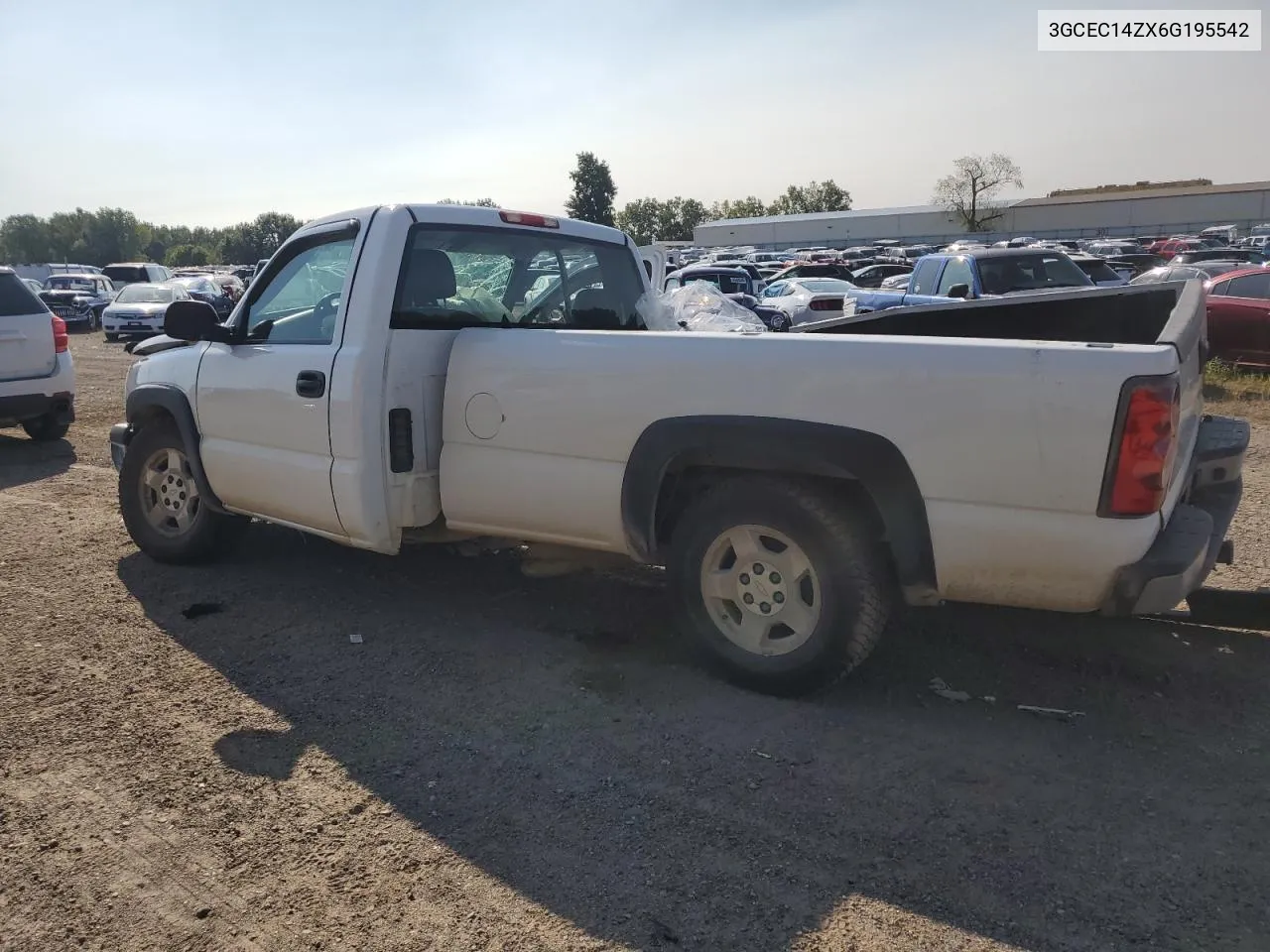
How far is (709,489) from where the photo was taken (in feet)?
13.1

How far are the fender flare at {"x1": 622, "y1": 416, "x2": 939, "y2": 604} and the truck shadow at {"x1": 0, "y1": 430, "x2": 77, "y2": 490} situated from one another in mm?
6609

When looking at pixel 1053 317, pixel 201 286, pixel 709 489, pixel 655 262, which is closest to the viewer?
pixel 709 489

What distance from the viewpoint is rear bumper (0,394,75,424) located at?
912 cm

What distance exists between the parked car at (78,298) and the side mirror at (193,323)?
93.0ft

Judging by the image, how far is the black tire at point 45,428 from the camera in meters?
10.0

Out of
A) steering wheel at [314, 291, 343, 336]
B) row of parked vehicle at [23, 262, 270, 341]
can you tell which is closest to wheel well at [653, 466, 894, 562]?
steering wheel at [314, 291, 343, 336]

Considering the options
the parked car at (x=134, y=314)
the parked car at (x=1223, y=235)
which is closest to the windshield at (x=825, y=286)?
the parked car at (x=134, y=314)

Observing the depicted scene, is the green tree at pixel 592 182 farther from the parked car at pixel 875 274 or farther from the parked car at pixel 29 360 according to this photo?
the parked car at pixel 29 360

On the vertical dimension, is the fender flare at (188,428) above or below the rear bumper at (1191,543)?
above

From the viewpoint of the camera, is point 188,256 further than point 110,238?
No

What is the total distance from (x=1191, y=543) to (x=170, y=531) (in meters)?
5.33

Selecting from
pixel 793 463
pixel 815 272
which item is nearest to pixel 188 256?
pixel 815 272

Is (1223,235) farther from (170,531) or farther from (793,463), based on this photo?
(170,531)

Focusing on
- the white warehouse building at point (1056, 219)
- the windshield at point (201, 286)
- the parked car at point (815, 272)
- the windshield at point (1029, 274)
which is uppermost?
the white warehouse building at point (1056, 219)
